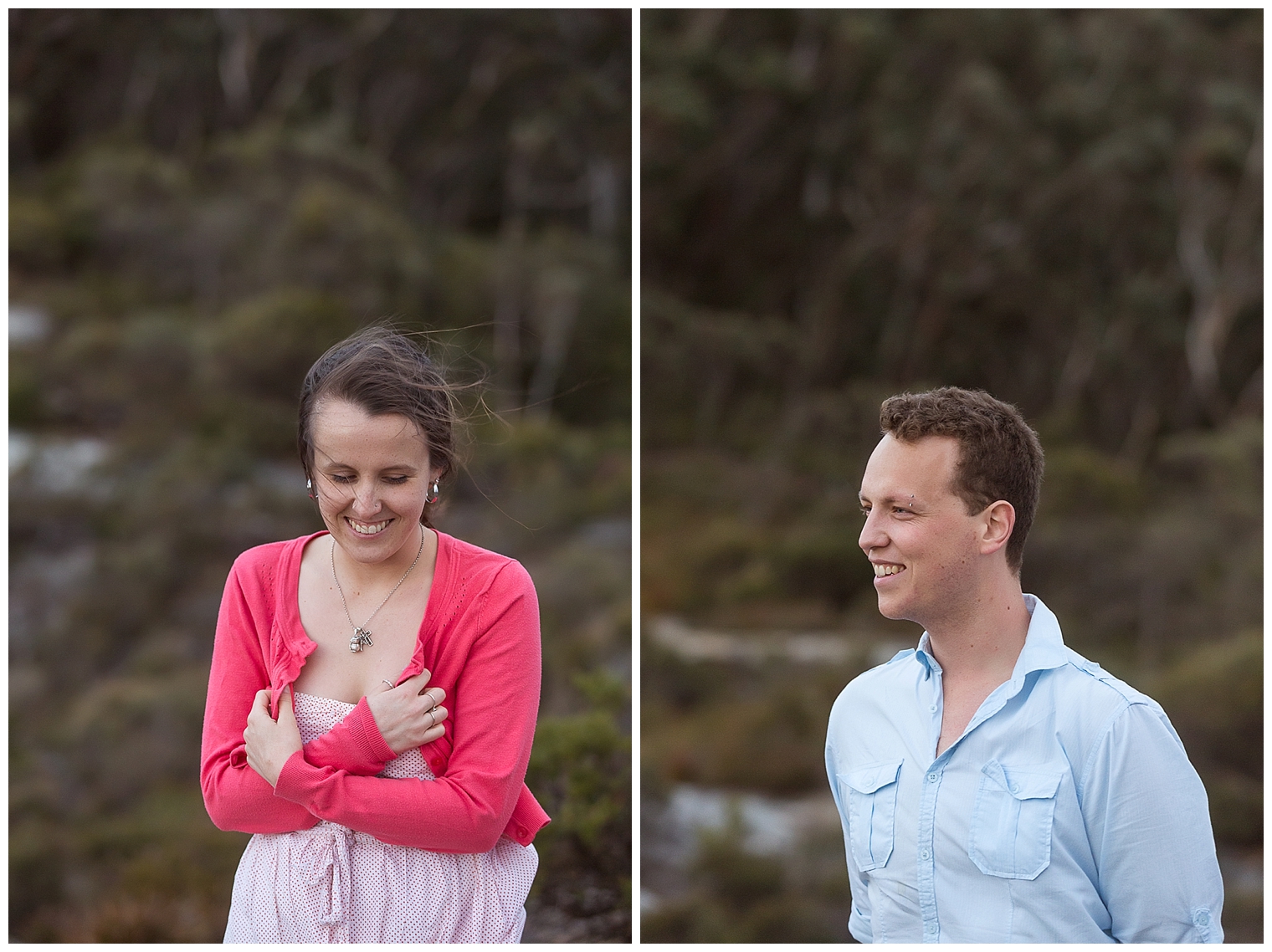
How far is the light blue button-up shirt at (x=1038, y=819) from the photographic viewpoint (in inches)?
49.5

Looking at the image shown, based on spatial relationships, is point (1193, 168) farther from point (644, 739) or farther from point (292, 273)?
point (292, 273)

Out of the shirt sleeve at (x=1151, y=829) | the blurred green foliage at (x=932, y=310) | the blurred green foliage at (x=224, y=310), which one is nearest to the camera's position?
the shirt sleeve at (x=1151, y=829)

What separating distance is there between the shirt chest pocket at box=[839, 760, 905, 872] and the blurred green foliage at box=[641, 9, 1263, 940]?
4461 mm

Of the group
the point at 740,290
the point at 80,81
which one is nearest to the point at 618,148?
the point at 740,290

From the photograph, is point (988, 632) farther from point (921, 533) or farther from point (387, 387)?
point (387, 387)

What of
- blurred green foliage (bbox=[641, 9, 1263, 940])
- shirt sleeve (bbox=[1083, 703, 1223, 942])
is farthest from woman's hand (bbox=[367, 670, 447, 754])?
blurred green foliage (bbox=[641, 9, 1263, 940])

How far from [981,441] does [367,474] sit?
2.38 feet

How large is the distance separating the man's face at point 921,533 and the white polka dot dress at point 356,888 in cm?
59

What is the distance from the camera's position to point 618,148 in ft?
18.2

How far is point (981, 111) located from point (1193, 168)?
1.12 meters

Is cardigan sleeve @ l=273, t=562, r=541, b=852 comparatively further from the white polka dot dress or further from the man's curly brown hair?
the man's curly brown hair

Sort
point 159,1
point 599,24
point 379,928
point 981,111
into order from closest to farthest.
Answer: point 379,928 → point 159,1 → point 599,24 → point 981,111

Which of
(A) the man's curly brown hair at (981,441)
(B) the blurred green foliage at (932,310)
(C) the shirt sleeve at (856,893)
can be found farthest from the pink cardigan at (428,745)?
(B) the blurred green foliage at (932,310)

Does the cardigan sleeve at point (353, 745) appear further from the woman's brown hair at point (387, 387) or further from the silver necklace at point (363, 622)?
the woman's brown hair at point (387, 387)
